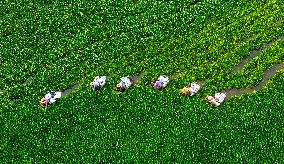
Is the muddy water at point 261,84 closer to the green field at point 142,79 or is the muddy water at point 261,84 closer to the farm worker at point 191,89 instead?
the green field at point 142,79

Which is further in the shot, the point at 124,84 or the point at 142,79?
the point at 142,79

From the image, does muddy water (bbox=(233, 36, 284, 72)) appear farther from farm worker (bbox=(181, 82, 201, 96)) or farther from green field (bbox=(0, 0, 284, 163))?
farm worker (bbox=(181, 82, 201, 96))

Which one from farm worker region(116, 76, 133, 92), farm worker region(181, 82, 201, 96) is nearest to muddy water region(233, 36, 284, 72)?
farm worker region(181, 82, 201, 96)

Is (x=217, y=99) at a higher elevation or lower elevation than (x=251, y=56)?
lower

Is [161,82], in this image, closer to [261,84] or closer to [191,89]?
[191,89]

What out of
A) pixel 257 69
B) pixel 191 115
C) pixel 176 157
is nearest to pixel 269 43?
pixel 257 69

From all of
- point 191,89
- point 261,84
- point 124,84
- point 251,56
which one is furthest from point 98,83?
point 261,84

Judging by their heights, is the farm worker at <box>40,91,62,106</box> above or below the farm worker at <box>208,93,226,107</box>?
above
